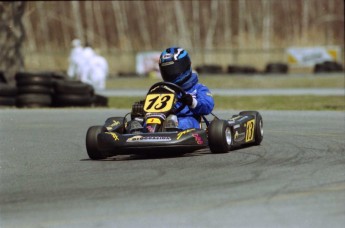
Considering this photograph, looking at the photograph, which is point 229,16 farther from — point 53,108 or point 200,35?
point 53,108

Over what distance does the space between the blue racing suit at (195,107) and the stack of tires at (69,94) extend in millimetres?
9841

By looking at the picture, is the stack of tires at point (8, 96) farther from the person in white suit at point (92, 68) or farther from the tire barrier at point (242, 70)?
the tire barrier at point (242, 70)

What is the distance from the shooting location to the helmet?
10312 mm

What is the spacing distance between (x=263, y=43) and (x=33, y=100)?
3654 centimetres

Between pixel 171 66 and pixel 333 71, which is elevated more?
pixel 171 66

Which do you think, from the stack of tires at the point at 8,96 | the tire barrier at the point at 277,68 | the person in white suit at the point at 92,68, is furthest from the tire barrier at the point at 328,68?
the stack of tires at the point at 8,96

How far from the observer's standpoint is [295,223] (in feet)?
18.2

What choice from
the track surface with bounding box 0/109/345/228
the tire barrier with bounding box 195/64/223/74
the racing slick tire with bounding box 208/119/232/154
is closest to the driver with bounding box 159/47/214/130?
the track surface with bounding box 0/109/345/228

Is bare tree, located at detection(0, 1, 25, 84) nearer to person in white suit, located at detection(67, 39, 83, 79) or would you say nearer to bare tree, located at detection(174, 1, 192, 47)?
person in white suit, located at detection(67, 39, 83, 79)

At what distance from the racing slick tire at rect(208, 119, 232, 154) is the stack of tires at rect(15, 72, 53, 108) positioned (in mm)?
10736

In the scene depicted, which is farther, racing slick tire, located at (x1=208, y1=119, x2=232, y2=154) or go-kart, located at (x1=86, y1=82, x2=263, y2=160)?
racing slick tire, located at (x1=208, y1=119, x2=232, y2=154)

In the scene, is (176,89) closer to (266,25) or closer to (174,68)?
(174,68)

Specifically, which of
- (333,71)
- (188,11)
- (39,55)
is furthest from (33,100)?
(188,11)

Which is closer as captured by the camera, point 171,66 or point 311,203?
point 311,203
